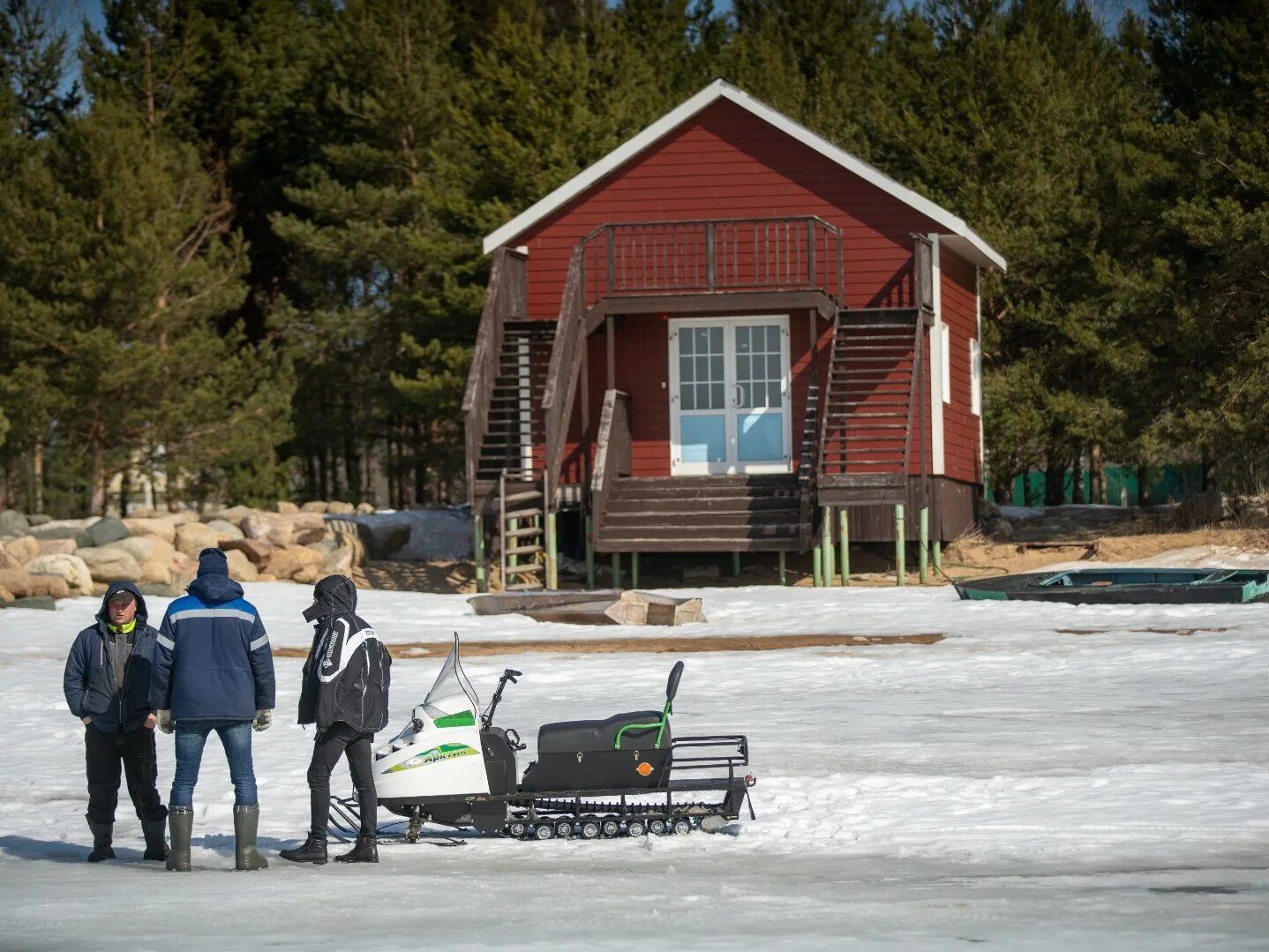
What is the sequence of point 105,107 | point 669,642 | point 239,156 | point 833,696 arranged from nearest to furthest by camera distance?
point 833,696, point 669,642, point 105,107, point 239,156

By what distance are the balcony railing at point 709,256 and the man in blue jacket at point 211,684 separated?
634 inches

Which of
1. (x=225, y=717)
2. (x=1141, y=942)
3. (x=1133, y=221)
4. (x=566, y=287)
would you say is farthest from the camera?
(x=1133, y=221)

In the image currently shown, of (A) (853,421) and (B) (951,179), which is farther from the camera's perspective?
(B) (951,179)

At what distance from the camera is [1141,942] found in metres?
6.34

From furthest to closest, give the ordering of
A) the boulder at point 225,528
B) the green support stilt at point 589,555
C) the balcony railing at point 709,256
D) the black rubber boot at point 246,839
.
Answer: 1. the boulder at point 225,528
2. the balcony railing at point 709,256
3. the green support stilt at point 589,555
4. the black rubber boot at point 246,839

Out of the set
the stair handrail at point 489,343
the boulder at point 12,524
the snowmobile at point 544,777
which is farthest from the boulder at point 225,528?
the snowmobile at point 544,777

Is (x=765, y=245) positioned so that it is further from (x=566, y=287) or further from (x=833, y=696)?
(x=833, y=696)

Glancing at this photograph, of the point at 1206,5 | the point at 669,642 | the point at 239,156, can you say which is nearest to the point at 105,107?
the point at 239,156

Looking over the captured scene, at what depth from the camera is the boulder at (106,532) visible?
24844 millimetres

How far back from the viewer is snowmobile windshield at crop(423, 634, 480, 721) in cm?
968

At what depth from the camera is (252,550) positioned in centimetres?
2469

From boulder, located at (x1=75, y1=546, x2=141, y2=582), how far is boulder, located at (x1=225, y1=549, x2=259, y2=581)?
1369 millimetres

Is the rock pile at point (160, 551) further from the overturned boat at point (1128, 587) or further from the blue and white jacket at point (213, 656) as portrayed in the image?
the blue and white jacket at point (213, 656)

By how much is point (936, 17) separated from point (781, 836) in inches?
1558
